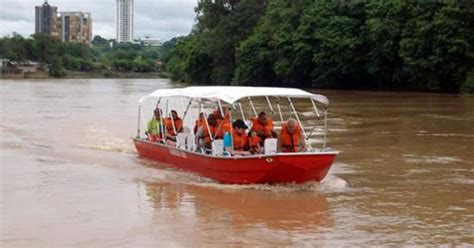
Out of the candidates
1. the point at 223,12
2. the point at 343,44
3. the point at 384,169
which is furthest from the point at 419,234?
the point at 223,12

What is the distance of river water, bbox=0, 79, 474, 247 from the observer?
38.0 feet

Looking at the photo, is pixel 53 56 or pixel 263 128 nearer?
pixel 263 128

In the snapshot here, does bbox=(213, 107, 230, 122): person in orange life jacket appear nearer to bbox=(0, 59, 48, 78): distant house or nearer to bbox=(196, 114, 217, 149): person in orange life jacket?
bbox=(196, 114, 217, 149): person in orange life jacket

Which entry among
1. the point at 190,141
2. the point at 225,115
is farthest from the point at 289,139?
the point at 190,141

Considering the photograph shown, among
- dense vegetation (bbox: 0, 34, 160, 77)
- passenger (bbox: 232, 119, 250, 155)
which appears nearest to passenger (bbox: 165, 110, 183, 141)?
passenger (bbox: 232, 119, 250, 155)

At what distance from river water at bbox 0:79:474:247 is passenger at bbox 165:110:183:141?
2.70ft

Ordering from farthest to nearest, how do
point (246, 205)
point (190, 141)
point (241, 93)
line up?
Result: 1. point (190, 141)
2. point (241, 93)
3. point (246, 205)

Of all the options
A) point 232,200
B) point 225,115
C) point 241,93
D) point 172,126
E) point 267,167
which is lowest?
point 232,200

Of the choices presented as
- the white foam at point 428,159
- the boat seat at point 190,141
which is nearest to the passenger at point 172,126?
the boat seat at point 190,141

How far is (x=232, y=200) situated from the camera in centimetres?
1445

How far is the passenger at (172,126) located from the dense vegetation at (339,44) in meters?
37.0

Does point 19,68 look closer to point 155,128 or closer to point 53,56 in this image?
point 53,56

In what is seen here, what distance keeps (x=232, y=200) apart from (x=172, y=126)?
5.31 metres

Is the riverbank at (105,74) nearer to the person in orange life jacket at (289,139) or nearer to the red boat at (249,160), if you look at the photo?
the red boat at (249,160)
